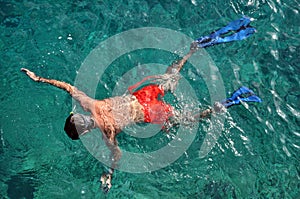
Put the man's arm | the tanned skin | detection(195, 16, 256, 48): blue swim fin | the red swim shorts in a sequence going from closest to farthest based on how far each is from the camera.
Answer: the tanned skin
the man's arm
the red swim shorts
detection(195, 16, 256, 48): blue swim fin

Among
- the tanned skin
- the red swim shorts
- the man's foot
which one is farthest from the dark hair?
the red swim shorts

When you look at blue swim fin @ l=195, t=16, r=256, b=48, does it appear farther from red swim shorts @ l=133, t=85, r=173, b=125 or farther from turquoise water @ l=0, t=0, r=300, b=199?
red swim shorts @ l=133, t=85, r=173, b=125

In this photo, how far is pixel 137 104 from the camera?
5.50 m

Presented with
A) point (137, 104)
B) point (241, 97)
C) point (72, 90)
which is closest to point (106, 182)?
point (137, 104)

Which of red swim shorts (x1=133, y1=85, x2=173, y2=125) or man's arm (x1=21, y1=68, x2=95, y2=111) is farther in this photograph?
red swim shorts (x1=133, y1=85, x2=173, y2=125)

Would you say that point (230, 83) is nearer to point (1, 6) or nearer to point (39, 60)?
point (39, 60)

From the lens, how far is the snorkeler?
4.80m

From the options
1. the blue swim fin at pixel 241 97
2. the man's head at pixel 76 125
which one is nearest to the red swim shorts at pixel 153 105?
the blue swim fin at pixel 241 97

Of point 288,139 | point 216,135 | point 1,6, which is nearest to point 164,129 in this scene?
point 216,135

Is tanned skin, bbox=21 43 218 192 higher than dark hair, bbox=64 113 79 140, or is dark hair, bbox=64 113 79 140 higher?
dark hair, bbox=64 113 79 140

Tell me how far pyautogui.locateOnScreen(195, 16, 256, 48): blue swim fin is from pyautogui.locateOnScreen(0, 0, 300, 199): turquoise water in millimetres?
468

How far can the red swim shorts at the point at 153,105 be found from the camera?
559 centimetres

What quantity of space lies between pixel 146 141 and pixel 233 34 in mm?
2584

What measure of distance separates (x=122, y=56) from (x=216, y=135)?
7.87ft
